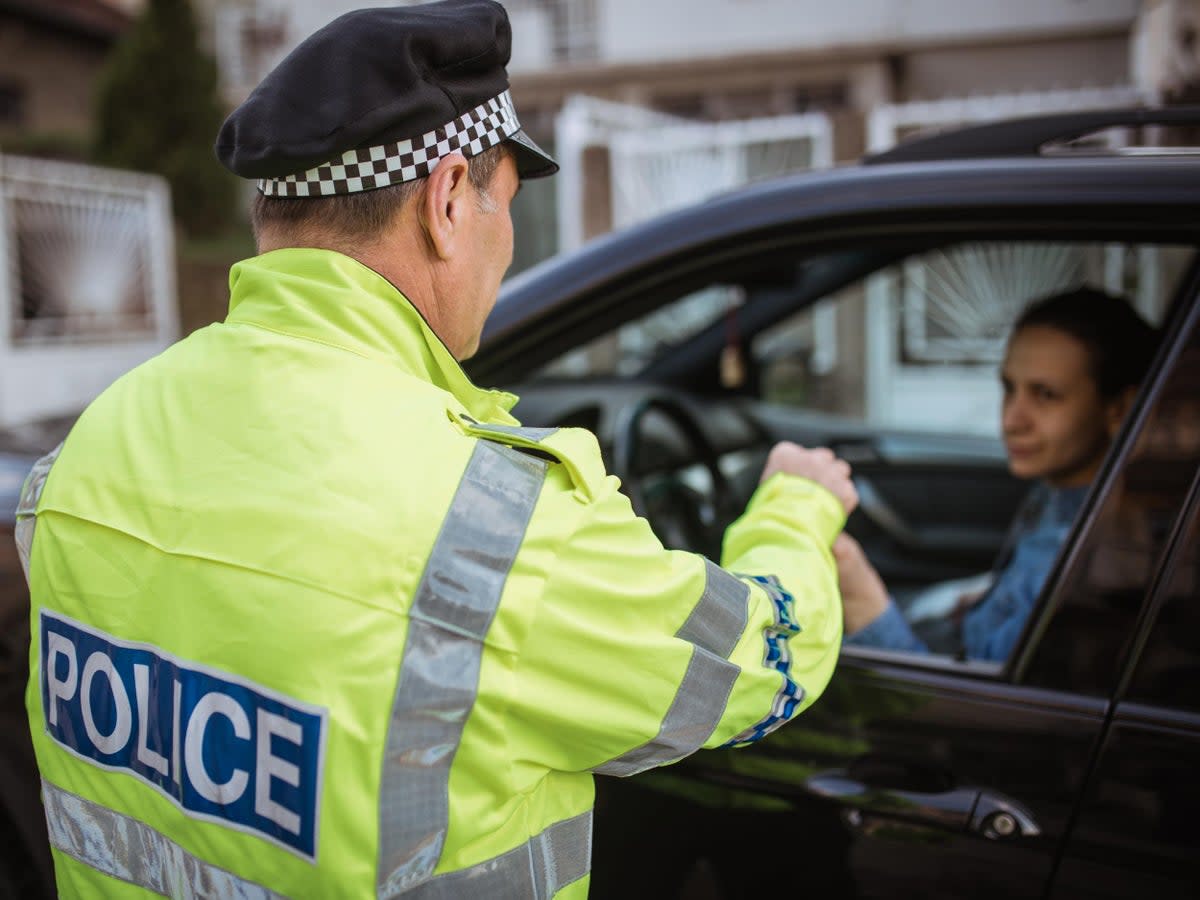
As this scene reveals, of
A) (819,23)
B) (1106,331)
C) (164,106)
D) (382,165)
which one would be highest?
(819,23)

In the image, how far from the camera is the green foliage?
601 inches

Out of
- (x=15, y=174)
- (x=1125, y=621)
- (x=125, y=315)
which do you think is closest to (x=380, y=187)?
(x=1125, y=621)

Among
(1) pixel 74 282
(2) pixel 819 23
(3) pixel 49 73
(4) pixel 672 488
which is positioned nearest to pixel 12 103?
(3) pixel 49 73

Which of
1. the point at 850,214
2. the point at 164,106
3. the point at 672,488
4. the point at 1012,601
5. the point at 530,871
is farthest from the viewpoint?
the point at 164,106

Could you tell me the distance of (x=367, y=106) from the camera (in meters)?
0.98

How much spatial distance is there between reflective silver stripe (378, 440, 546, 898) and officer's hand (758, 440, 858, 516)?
55 centimetres

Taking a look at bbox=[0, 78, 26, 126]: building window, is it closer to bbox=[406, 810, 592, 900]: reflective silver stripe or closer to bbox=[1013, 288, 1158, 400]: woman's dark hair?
bbox=[1013, 288, 1158, 400]: woman's dark hair

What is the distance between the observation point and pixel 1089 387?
1869 millimetres

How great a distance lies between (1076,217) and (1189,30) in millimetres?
5106

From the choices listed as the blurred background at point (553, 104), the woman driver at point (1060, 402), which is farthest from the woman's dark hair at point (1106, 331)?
the blurred background at point (553, 104)

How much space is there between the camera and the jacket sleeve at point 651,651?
3.07 ft

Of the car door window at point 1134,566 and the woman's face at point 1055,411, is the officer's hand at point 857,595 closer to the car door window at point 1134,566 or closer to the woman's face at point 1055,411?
the car door window at point 1134,566

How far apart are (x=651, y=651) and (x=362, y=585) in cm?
26

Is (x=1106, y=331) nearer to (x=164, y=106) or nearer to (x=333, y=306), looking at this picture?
(x=333, y=306)
